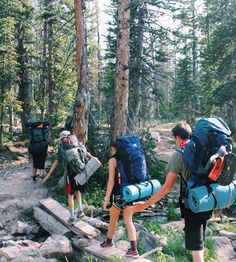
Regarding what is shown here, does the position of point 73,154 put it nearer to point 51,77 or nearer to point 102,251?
point 102,251

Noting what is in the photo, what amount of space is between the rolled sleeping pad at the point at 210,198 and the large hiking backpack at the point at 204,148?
12 centimetres

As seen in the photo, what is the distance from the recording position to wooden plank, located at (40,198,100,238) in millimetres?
8438

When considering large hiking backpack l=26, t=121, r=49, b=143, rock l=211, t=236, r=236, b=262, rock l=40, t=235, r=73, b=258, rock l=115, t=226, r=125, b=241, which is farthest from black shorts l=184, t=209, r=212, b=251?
large hiking backpack l=26, t=121, r=49, b=143

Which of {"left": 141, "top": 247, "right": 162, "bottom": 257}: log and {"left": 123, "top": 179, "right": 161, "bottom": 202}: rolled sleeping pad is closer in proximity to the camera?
{"left": 123, "top": 179, "right": 161, "bottom": 202}: rolled sleeping pad

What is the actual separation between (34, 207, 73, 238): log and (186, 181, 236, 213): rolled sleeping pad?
4.88 m

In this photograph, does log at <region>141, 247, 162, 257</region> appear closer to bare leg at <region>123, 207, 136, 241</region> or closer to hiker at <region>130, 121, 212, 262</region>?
bare leg at <region>123, 207, 136, 241</region>

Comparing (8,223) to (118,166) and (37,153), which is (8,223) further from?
(118,166)

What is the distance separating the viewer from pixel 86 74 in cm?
1236

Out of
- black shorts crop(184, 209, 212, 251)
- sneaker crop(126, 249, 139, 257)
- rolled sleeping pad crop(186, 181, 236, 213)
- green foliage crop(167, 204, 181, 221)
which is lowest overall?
green foliage crop(167, 204, 181, 221)

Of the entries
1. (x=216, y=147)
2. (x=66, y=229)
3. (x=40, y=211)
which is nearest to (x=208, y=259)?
(x=216, y=147)

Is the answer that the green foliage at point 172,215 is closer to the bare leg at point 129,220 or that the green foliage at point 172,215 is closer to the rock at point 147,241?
the rock at point 147,241

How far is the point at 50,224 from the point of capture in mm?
9680

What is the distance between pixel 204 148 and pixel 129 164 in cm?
210

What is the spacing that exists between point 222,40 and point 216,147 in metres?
20.6
